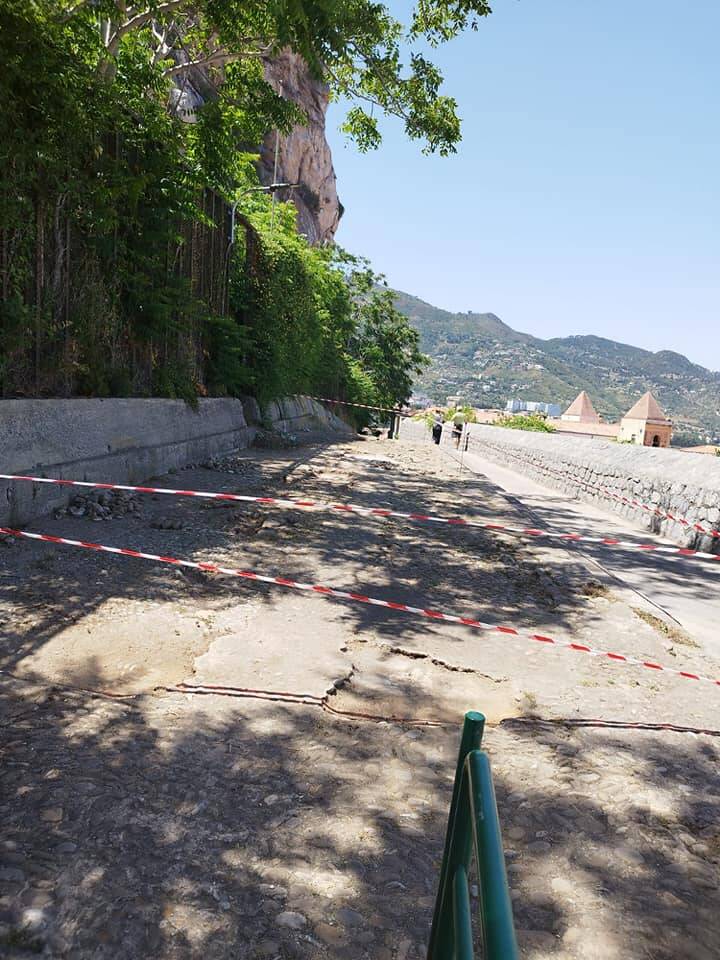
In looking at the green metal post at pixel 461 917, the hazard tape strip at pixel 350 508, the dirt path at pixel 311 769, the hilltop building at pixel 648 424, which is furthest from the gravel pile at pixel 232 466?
the hilltop building at pixel 648 424

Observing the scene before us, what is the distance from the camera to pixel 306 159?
50.2 m

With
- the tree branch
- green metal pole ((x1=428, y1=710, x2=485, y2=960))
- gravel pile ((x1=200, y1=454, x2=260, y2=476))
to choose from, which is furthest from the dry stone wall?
the tree branch

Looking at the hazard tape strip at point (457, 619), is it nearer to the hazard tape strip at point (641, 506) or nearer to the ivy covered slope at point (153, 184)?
the ivy covered slope at point (153, 184)

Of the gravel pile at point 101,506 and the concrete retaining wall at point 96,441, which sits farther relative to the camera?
the gravel pile at point 101,506

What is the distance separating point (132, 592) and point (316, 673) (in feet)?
5.81

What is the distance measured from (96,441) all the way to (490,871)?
24.3 ft

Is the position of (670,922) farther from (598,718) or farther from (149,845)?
(149,845)

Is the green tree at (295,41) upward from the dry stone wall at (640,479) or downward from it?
upward

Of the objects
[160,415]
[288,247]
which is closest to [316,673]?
[160,415]

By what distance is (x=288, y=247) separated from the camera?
57.4ft

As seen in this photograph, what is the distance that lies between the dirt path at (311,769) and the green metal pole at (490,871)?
1.18 metres

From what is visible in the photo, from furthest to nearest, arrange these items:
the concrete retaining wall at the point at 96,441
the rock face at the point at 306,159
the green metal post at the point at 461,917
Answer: the rock face at the point at 306,159 → the concrete retaining wall at the point at 96,441 → the green metal post at the point at 461,917

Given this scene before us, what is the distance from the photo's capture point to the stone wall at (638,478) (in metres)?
9.84

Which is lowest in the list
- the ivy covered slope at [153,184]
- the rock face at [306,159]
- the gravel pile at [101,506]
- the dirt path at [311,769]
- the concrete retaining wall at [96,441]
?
the dirt path at [311,769]
